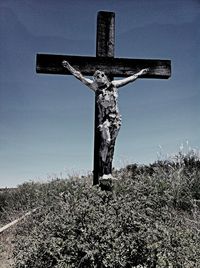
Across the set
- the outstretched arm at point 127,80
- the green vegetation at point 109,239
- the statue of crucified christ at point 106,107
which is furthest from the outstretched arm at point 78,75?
the green vegetation at point 109,239

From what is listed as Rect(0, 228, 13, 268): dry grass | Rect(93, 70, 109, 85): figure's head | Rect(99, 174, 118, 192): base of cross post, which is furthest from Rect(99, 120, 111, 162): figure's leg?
Rect(0, 228, 13, 268): dry grass

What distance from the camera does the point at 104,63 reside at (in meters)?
5.48

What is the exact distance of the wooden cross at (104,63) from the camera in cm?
544

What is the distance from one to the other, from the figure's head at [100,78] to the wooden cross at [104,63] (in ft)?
0.49

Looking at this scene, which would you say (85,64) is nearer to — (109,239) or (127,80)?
(127,80)

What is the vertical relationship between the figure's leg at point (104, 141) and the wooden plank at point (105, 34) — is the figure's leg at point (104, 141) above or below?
below

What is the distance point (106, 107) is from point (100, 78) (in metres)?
0.42

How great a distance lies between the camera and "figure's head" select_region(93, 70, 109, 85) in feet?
17.4

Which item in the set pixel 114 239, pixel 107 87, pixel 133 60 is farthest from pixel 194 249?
pixel 133 60

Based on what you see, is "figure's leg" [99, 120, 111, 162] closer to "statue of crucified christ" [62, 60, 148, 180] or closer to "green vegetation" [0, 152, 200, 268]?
"statue of crucified christ" [62, 60, 148, 180]

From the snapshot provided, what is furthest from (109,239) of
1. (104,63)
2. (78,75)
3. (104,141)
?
(104,63)

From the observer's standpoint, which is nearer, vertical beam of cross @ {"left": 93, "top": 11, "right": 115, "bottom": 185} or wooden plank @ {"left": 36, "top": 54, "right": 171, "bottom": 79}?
wooden plank @ {"left": 36, "top": 54, "right": 171, "bottom": 79}

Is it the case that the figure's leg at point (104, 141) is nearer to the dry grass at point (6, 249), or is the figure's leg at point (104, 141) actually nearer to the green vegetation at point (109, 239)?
the green vegetation at point (109, 239)

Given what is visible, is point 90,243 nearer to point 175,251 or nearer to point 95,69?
point 175,251
